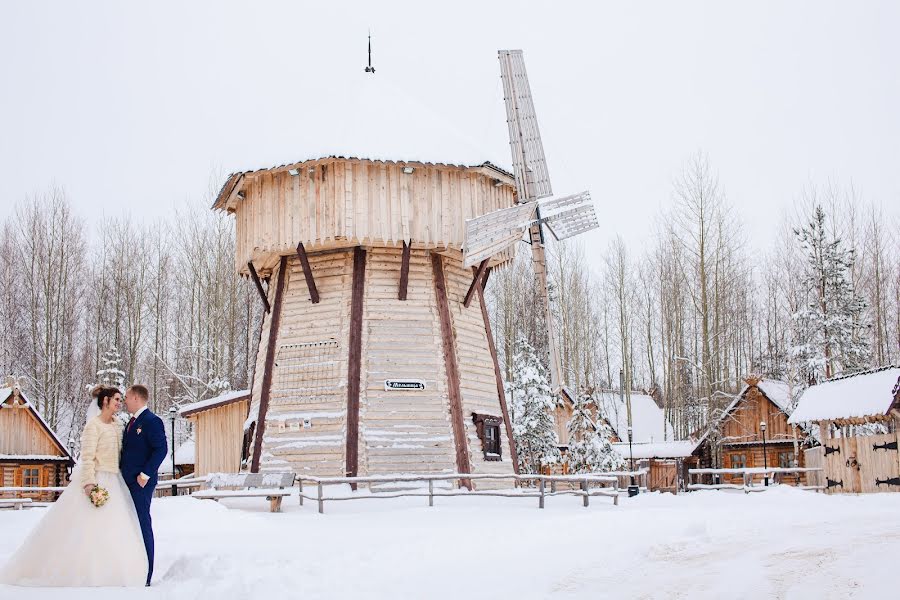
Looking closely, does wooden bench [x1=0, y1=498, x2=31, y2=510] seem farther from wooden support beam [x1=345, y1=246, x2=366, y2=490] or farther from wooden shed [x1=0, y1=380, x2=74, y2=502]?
wooden shed [x1=0, y1=380, x2=74, y2=502]

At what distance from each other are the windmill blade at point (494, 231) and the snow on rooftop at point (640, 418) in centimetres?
3140

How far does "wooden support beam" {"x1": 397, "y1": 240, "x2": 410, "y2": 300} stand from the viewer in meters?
20.0

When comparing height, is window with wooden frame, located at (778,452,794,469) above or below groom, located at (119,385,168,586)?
below

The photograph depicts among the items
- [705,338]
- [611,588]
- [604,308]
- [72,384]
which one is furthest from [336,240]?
[604,308]

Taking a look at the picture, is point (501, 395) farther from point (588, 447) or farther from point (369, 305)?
point (588, 447)

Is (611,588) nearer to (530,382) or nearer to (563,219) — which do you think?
(563,219)

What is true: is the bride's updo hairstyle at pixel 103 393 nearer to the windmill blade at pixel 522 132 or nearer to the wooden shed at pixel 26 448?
the windmill blade at pixel 522 132

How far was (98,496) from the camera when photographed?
27.2ft

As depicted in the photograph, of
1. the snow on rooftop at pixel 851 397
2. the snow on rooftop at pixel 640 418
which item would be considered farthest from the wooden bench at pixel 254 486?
the snow on rooftop at pixel 640 418

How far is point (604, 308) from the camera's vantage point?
169 ft

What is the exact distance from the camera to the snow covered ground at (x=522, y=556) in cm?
744

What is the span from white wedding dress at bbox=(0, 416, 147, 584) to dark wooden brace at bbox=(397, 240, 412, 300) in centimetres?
1172

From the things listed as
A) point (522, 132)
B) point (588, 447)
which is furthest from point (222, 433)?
point (588, 447)

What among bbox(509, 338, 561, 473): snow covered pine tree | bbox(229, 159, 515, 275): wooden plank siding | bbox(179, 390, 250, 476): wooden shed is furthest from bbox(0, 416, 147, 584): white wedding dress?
bbox(509, 338, 561, 473): snow covered pine tree
